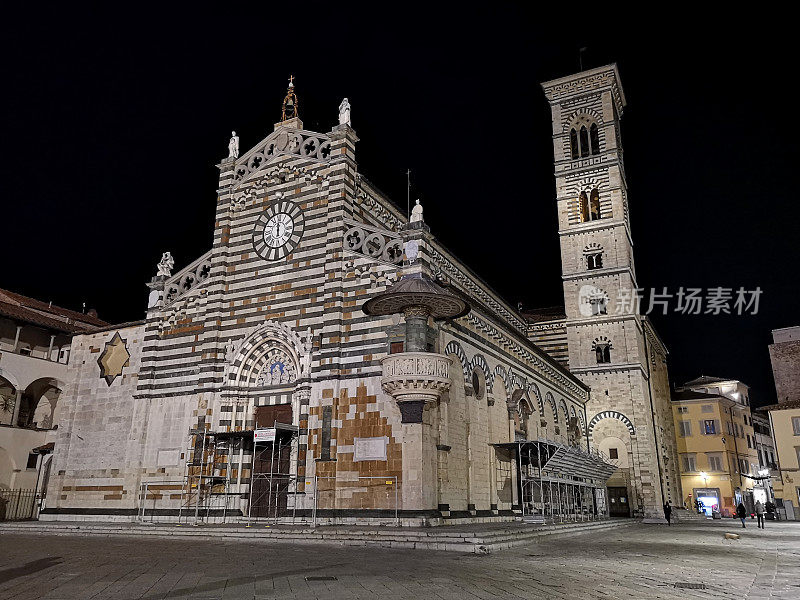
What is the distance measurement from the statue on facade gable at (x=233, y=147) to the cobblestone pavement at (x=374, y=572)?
1658 centimetres

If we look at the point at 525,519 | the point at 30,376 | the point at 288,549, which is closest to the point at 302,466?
the point at 288,549

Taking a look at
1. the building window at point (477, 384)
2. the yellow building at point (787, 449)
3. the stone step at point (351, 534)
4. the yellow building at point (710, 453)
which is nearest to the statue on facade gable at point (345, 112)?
the building window at point (477, 384)

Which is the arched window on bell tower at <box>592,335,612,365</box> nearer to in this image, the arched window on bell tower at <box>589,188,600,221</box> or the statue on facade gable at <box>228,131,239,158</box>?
the arched window on bell tower at <box>589,188,600,221</box>

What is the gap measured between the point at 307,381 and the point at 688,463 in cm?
4277

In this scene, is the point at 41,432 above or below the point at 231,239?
below

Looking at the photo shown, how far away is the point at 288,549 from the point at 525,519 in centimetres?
1236

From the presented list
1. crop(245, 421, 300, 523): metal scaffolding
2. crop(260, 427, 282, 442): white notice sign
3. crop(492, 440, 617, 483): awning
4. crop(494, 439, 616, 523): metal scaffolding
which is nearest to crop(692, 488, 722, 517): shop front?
crop(494, 439, 616, 523): metal scaffolding

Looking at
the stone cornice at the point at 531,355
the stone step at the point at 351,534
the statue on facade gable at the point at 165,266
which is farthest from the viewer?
the statue on facade gable at the point at 165,266

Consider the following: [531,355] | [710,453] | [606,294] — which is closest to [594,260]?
[606,294]

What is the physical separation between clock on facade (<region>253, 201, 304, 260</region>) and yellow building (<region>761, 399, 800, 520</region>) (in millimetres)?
32398

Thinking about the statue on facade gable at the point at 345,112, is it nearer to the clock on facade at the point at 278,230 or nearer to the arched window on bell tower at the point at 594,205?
the clock on facade at the point at 278,230

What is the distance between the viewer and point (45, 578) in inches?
352

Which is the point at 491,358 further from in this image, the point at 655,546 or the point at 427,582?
the point at 427,582

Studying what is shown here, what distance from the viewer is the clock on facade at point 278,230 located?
2359cm
